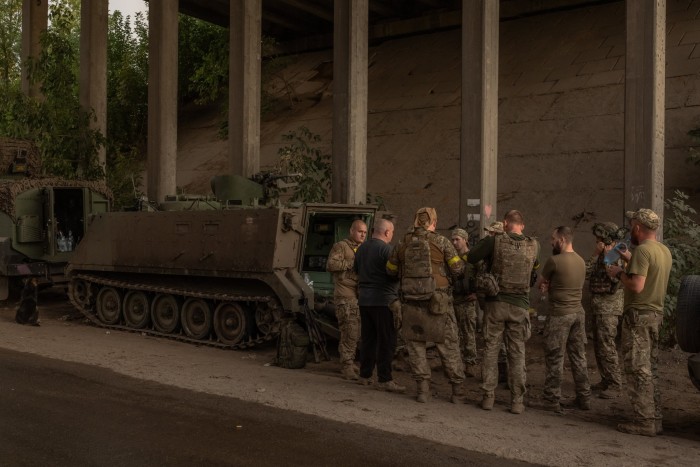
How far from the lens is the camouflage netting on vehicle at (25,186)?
44.7ft

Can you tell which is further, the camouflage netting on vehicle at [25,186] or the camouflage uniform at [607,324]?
the camouflage netting on vehicle at [25,186]

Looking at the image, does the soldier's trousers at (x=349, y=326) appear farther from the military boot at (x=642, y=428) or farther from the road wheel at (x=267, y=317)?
the military boot at (x=642, y=428)

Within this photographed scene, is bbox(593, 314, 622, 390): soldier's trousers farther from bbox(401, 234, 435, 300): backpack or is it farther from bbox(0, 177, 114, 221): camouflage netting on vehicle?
bbox(0, 177, 114, 221): camouflage netting on vehicle

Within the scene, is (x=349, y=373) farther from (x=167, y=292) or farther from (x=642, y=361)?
(x=167, y=292)

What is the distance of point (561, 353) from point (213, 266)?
509 cm

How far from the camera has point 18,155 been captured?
1573 cm

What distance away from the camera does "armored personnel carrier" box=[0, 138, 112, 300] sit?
13500mm

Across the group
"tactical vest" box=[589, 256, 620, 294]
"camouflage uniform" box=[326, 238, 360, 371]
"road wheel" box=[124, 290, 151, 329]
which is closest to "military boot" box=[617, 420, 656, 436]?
"tactical vest" box=[589, 256, 620, 294]

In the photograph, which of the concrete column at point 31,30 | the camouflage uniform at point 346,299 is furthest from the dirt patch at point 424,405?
the concrete column at point 31,30

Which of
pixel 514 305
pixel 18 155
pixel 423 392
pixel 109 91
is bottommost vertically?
pixel 423 392

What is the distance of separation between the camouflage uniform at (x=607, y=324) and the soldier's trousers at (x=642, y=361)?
1184mm

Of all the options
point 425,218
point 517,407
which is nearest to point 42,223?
point 425,218

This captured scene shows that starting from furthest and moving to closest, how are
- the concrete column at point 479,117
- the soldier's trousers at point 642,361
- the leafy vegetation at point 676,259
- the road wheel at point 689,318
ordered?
the concrete column at point 479,117 → the leafy vegetation at point 676,259 → the soldier's trousers at point 642,361 → the road wheel at point 689,318

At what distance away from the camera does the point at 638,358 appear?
6051mm
